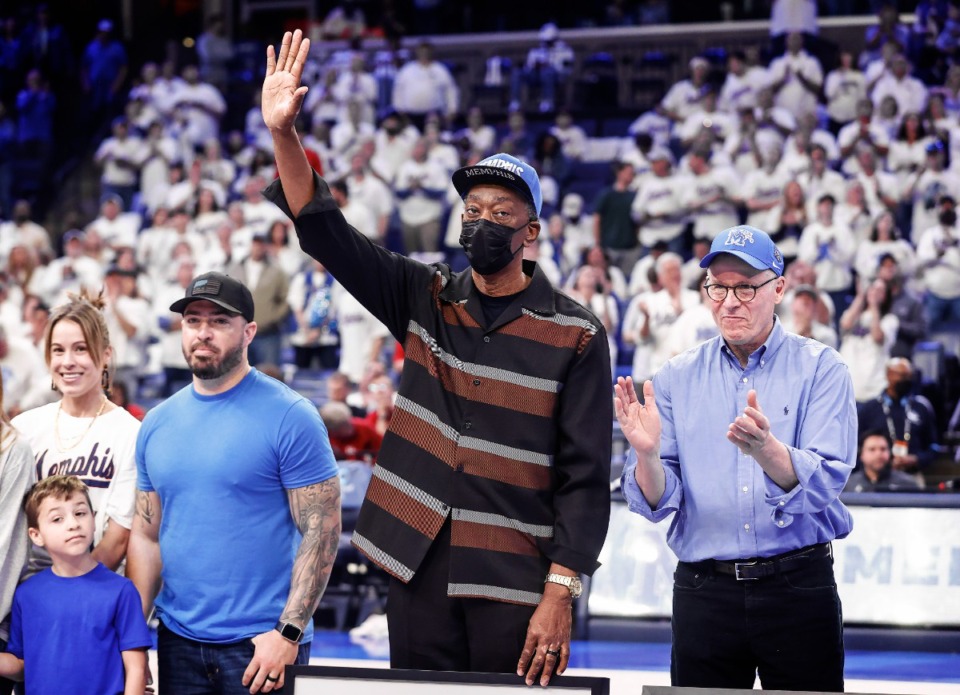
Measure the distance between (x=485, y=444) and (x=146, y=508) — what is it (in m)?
1.28

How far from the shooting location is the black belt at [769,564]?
4098 mm

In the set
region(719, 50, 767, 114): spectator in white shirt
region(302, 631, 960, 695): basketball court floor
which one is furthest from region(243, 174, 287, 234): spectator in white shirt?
region(302, 631, 960, 695): basketball court floor

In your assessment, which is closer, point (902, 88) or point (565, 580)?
point (565, 580)

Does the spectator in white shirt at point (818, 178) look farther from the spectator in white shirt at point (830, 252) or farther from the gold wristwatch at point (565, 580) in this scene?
the gold wristwatch at point (565, 580)

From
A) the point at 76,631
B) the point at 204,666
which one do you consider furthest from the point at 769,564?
the point at 76,631

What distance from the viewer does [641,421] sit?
3.94 metres

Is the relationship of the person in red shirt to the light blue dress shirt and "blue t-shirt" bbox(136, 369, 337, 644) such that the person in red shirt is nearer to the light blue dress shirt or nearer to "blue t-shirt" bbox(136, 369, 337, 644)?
"blue t-shirt" bbox(136, 369, 337, 644)

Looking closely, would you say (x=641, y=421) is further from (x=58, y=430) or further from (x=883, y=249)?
(x=883, y=249)

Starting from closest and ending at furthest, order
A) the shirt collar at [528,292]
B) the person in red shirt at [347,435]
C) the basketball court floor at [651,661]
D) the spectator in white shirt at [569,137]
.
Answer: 1. the shirt collar at [528,292]
2. the basketball court floor at [651,661]
3. the person in red shirt at [347,435]
4. the spectator in white shirt at [569,137]

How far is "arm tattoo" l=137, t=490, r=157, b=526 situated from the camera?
4.32 meters

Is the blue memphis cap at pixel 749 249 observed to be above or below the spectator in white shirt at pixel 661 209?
below

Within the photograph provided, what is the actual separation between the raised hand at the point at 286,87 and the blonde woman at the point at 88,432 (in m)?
1.21

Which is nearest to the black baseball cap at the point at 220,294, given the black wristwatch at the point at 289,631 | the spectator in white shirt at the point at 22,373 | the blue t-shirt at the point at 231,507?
the blue t-shirt at the point at 231,507

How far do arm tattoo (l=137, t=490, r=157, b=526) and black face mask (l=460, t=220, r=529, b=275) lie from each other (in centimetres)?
140
